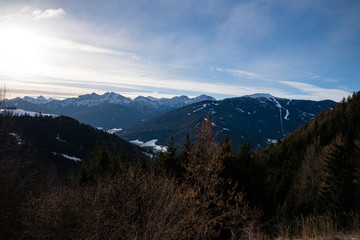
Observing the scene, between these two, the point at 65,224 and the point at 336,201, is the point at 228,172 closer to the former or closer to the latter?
the point at 65,224

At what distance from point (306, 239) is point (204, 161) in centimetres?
794

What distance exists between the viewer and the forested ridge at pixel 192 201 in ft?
26.6

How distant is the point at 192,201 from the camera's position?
11227 mm

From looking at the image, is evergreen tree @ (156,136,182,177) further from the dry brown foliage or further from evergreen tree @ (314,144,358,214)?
evergreen tree @ (314,144,358,214)

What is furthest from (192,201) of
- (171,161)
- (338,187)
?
(338,187)

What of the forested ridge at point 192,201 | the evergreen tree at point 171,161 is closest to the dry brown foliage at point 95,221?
the forested ridge at point 192,201

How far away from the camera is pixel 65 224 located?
27.8 ft

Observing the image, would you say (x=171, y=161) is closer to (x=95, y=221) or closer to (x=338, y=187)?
(x=95, y=221)

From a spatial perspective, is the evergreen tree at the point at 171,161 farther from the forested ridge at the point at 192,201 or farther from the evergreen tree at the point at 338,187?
the evergreen tree at the point at 338,187

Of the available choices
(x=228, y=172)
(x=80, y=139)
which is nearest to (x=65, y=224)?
(x=228, y=172)

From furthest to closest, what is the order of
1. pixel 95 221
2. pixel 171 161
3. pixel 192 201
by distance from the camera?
pixel 171 161, pixel 192 201, pixel 95 221

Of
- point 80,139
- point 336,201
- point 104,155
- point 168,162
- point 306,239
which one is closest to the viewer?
point 306,239

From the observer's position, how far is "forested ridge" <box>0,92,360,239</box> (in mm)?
8109

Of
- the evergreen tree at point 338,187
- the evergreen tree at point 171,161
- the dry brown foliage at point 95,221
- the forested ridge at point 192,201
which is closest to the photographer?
the dry brown foliage at point 95,221
